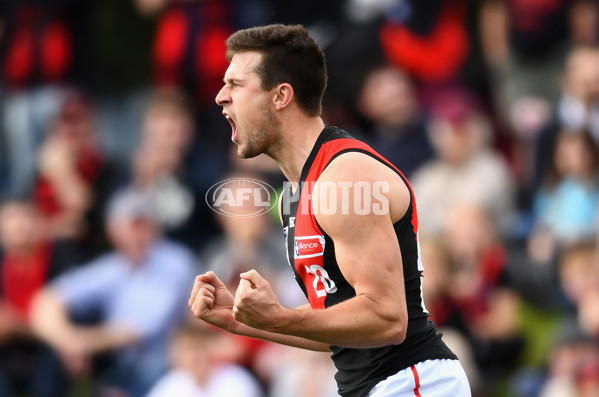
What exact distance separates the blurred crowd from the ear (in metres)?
3.91

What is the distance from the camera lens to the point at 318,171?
13.4 feet

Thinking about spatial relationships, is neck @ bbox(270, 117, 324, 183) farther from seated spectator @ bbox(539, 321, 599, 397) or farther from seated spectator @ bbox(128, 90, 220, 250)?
seated spectator @ bbox(128, 90, 220, 250)

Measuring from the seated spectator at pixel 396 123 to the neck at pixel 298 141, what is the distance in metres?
4.89

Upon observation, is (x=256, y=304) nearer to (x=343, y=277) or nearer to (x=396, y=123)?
(x=343, y=277)

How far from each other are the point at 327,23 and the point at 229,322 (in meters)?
6.52

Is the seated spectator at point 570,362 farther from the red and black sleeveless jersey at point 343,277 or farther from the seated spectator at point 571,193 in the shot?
the red and black sleeveless jersey at point 343,277

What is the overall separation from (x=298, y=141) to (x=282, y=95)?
0.69 feet

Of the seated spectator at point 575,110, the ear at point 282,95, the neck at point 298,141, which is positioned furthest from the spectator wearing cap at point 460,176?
the ear at point 282,95

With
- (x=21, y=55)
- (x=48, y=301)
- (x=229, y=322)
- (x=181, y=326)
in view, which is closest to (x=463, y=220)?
(x=181, y=326)

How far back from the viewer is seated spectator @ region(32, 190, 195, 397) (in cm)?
892

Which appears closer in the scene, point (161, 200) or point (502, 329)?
point (502, 329)

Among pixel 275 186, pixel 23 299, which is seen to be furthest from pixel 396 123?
pixel 23 299

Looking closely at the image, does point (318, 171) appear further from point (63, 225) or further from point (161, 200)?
point (63, 225)

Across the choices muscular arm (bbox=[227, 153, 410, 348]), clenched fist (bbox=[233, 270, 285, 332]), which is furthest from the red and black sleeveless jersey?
clenched fist (bbox=[233, 270, 285, 332])
